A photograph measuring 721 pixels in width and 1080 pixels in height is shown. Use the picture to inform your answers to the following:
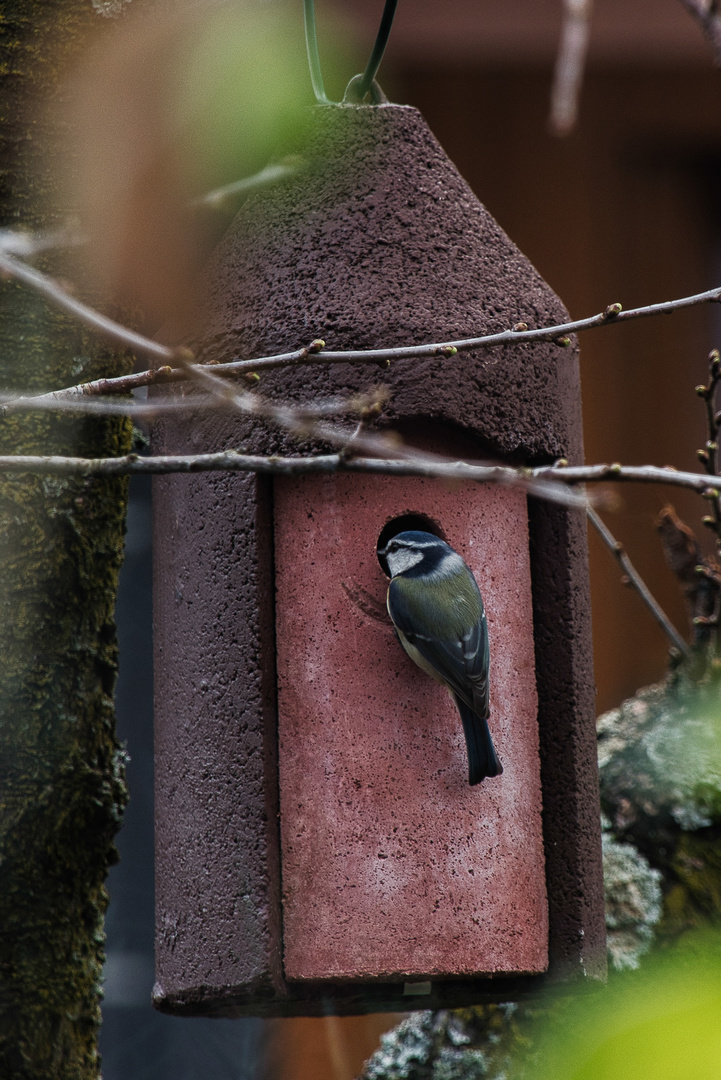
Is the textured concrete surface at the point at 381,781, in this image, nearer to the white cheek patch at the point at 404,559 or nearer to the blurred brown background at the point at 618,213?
the white cheek patch at the point at 404,559

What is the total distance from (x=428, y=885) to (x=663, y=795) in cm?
63

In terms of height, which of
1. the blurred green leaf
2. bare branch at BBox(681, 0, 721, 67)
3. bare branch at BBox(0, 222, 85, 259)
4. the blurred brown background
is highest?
the blurred brown background

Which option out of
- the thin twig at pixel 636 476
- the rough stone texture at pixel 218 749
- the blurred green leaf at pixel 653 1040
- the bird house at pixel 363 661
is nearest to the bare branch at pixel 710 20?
the thin twig at pixel 636 476

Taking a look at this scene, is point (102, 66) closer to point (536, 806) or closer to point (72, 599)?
point (72, 599)

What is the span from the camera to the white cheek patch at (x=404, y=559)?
5.32 feet

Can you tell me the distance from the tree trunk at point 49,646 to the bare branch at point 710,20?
106cm

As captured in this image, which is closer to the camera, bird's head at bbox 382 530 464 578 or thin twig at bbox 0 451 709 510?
thin twig at bbox 0 451 709 510

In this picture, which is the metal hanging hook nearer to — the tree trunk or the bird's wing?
the tree trunk

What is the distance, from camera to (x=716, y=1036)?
1.76 ft

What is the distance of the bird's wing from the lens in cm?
156

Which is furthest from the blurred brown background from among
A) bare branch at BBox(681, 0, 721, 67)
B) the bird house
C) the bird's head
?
bare branch at BBox(681, 0, 721, 67)

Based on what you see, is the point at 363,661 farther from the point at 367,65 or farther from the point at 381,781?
the point at 367,65

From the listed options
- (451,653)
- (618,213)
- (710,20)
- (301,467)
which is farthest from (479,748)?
(618,213)

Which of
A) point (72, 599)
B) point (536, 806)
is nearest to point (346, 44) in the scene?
point (72, 599)
